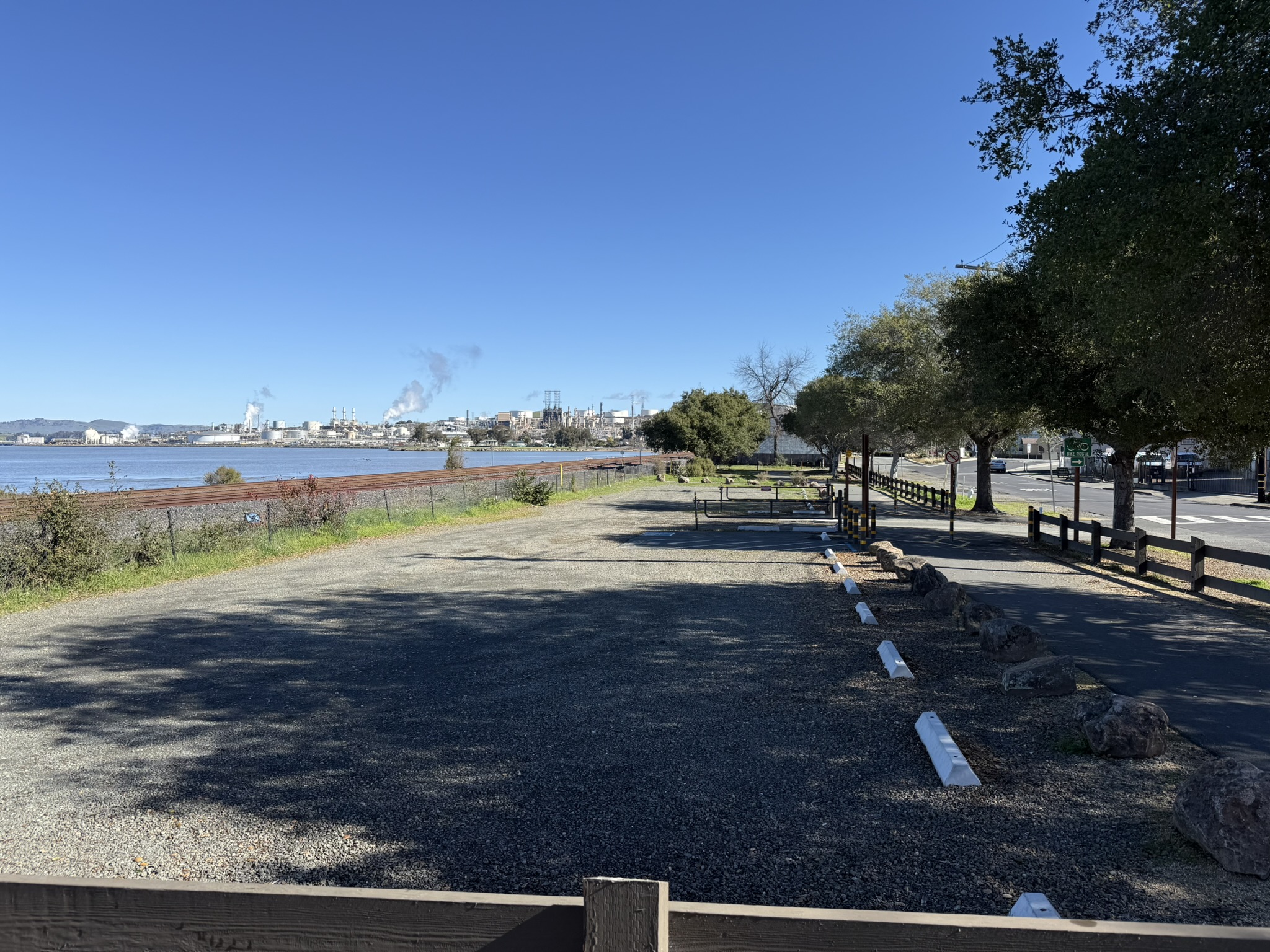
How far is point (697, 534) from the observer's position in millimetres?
23609

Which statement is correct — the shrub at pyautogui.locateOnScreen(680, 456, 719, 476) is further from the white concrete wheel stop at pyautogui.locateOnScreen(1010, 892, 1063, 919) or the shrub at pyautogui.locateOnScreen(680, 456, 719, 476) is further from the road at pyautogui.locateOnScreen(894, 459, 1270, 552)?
the white concrete wheel stop at pyautogui.locateOnScreen(1010, 892, 1063, 919)

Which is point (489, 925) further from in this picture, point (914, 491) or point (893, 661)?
point (914, 491)

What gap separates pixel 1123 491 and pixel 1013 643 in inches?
525

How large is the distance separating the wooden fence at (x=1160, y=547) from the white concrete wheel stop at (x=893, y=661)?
646cm

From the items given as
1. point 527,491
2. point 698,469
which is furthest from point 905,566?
point 698,469

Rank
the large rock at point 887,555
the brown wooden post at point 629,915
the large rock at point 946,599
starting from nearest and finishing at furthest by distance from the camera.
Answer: the brown wooden post at point 629,915
the large rock at point 946,599
the large rock at point 887,555

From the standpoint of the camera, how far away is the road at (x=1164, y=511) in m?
21.9

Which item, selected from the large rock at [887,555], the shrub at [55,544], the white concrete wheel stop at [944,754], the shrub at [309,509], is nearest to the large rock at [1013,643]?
the white concrete wheel stop at [944,754]

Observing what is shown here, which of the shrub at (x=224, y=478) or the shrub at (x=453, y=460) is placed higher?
the shrub at (x=453, y=460)

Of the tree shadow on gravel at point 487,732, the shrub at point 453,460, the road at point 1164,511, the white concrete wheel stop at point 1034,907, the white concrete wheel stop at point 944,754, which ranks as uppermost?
the shrub at point 453,460

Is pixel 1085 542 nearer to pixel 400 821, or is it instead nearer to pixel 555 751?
pixel 555 751

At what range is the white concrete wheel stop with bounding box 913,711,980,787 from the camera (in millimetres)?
5355

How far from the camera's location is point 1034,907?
11.6 ft

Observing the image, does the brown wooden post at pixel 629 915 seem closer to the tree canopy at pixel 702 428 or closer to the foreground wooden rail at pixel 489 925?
the foreground wooden rail at pixel 489 925
